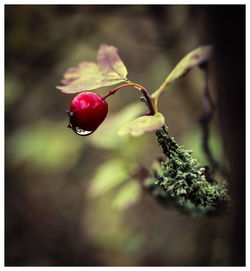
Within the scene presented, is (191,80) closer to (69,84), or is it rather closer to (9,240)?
(69,84)

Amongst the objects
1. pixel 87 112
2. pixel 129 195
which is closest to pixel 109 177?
pixel 129 195

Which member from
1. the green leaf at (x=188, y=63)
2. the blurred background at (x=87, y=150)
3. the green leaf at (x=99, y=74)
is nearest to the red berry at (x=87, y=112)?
the green leaf at (x=99, y=74)

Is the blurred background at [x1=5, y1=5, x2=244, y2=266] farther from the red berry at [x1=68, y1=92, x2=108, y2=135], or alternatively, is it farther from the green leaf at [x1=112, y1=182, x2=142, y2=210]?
the red berry at [x1=68, y1=92, x2=108, y2=135]

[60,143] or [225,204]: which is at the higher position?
[60,143]

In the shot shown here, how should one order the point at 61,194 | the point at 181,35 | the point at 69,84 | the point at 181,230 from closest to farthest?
the point at 69,84 → the point at 181,35 → the point at 181,230 → the point at 61,194

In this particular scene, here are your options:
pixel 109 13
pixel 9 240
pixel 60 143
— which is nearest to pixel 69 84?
pixel 109 13

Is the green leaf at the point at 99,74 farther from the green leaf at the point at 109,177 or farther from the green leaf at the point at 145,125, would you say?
the green leaf at the point at 109,177
